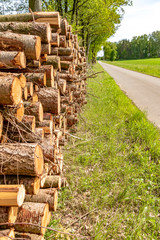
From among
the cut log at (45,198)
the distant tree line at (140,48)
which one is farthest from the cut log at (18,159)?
the distant tree line at (140,48)

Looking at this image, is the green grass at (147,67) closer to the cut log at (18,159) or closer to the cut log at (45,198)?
the cut log at (45,198)

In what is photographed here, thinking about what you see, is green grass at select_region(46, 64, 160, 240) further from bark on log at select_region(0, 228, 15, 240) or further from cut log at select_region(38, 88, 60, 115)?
cut log at select_region(38, 88, 60, 115)

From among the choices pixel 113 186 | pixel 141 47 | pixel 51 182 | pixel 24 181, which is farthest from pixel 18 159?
pixel 141 47

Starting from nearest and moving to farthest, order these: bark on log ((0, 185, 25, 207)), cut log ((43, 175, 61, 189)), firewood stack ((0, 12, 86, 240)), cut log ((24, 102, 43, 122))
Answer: bark on log ((0, 185, 25, 207)), firewood stack ((0, 12, 86, 240)), cut log ((24, 102, 43, 122)), cut log ((43, 175, 61, 189))

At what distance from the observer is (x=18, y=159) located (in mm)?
1771

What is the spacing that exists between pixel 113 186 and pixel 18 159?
6.11 ft

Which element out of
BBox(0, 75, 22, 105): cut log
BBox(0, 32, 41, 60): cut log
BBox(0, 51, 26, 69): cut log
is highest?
BBox(0, 32, 41, 60): cut log

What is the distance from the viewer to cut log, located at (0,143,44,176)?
1.77 meters

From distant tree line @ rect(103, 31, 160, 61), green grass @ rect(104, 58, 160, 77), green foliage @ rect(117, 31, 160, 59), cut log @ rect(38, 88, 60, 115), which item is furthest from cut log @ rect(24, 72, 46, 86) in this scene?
green foliage @ rect(117, 31, 160, 59)

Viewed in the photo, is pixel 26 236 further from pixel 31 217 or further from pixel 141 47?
pixel 141 47

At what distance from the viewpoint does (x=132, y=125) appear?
5.16m

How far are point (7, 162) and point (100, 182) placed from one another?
73.7 inches

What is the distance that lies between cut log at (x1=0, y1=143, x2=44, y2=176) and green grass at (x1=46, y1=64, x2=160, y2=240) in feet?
3.55

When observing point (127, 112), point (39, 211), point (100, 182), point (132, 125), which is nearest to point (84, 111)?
point (127, 112)
